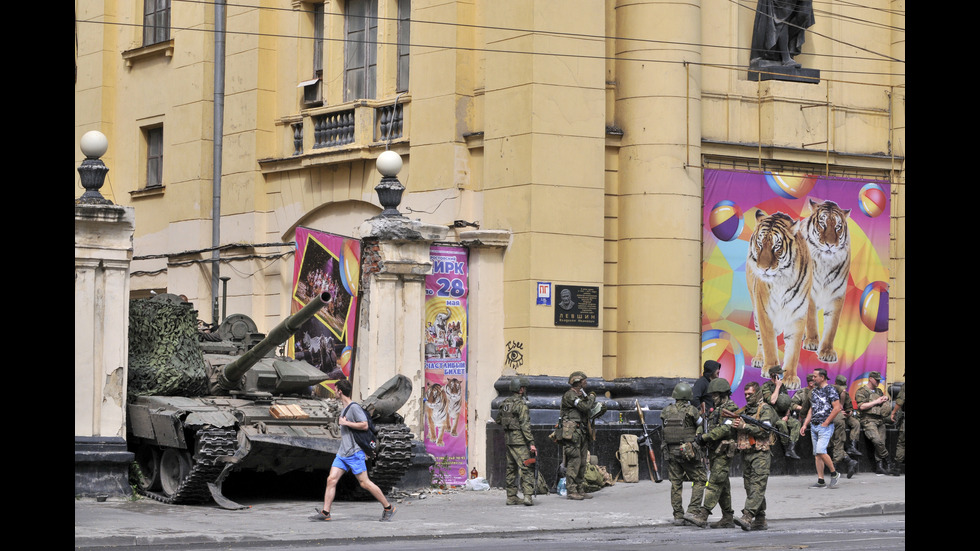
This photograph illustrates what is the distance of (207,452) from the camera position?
17.5m

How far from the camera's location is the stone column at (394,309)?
2008cm

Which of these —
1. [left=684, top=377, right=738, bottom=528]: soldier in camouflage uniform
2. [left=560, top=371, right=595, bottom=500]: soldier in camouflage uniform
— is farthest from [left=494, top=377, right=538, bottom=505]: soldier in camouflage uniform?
[left=684, top=377, right=738, bottom=528]: soldier in camouflage uniform

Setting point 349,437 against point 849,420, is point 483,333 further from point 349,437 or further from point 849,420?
point 849,420

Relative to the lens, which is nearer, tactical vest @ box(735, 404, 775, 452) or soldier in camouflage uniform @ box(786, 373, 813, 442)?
tactical vest @ box(735, 404, 775, 452)

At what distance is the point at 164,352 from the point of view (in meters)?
19.6

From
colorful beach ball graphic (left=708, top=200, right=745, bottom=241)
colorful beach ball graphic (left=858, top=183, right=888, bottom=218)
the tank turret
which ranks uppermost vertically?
colorful beach ball graphic (left=858, top=183, right=888, bottom=218)

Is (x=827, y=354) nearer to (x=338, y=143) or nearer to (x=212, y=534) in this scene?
(x=338, y=143)

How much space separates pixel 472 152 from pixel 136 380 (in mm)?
6045

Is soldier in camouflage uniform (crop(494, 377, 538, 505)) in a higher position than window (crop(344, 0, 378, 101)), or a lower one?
lower

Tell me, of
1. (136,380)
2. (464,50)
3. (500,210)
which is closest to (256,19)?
(464,50)

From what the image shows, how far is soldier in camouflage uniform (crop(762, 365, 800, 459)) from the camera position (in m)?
20.1

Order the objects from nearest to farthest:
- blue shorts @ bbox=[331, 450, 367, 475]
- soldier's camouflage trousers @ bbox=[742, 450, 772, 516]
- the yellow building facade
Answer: soldier's camouflage trousers @ bbox=[742, 450, 772, 516] < blue shorts @ bbox=[331, 450, 367, 475] < the yellow building facade

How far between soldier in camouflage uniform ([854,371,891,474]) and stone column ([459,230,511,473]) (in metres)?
5.49

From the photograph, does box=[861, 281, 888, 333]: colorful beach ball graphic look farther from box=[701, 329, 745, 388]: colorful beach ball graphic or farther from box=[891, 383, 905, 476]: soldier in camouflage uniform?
box=[701, 329, 745, 388]: colorful beach ball graphic
